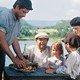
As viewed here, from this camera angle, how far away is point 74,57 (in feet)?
18.2

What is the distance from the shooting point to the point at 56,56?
6637 mm

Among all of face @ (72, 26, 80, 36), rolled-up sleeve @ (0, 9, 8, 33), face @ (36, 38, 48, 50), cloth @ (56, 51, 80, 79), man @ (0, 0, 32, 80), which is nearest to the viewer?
cloth @ (56, 51, 80, 79)

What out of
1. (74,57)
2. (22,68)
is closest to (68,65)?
(74,57)

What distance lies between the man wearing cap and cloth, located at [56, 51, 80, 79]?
1.21 metres

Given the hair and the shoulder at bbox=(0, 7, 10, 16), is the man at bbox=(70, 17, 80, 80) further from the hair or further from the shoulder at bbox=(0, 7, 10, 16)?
the shoulder at bbox=(0, 7, 10, 16)

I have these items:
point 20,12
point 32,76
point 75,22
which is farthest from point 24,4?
point 75,22

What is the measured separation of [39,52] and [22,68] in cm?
124

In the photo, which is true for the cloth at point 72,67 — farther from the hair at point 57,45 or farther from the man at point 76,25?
the hair at point 57,45

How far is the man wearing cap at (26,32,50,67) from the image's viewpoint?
6.74 meters

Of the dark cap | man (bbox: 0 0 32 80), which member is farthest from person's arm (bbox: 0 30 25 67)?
the dark cap

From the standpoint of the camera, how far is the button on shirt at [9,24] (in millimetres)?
5824

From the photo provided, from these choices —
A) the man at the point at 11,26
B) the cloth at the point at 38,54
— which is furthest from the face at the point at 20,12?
the cloth at the point at 38,54

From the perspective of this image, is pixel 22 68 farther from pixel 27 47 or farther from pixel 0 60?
pixel 27 47

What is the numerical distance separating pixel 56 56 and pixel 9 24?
1090 mm
